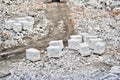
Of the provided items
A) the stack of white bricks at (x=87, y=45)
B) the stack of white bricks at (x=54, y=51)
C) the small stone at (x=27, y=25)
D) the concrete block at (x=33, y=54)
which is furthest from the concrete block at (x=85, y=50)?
the small stone at (x=27, y=25)

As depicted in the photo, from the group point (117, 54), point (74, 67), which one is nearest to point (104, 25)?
point (117, 54)

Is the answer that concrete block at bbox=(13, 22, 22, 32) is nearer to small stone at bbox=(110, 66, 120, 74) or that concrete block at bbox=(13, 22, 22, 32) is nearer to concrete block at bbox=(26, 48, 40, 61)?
concrete block at bbox=(26, 48, 40, 61)

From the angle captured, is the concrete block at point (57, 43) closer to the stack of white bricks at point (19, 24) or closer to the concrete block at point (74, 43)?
the concrete block at point (74, 43)

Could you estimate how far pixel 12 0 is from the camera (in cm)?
1442

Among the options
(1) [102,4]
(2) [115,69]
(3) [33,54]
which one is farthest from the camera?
(1) [102,4]

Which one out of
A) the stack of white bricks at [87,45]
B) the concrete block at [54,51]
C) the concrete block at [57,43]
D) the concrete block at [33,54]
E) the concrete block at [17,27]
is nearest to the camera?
the concrete block at [33,54]

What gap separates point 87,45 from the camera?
10.4m

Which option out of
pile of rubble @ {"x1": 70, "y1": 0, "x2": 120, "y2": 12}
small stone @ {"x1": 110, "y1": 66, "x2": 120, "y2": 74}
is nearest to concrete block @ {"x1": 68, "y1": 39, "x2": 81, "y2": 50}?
small stone @ {"x1": 110, "y1": 66, "x2": 120, "y2": 74}

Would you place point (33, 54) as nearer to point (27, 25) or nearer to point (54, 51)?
point (54, 51)

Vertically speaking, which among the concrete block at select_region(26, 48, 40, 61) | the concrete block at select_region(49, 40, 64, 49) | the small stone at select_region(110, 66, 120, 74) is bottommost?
the small stone at select_region(110, 66, 120, 74)

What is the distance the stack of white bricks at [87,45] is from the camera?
410 inches

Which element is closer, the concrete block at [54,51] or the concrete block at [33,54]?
the concrete block at [33,54]

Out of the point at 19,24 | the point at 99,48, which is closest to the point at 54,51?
the point at 99,48

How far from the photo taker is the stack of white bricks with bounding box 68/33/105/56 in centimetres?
1042
